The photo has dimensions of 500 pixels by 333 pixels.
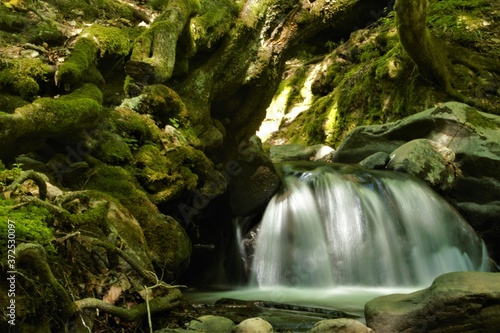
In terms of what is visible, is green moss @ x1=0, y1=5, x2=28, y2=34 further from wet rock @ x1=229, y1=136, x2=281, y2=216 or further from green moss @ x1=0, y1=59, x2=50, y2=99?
wet rock @ x1=229, y1=136, x2=281, y2=216

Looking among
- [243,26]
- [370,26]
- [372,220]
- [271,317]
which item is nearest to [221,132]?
[243,26]

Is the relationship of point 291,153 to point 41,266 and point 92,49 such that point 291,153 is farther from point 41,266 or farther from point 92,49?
point 41,266

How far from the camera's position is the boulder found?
3.54 m

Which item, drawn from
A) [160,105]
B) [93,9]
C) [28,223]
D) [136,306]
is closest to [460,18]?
[160,105]

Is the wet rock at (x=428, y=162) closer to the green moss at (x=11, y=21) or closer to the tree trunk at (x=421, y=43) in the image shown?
the tree trunk at (x=421, y=43)

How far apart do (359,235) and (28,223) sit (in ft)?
17.2

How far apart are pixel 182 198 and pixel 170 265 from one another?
1407 mm

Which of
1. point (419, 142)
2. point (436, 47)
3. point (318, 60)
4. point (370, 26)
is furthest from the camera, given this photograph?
point (318, 60)

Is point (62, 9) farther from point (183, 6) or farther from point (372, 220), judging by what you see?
point (372, 220)

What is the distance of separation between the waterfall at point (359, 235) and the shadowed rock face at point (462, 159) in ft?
1.53

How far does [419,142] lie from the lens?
28.8 feet

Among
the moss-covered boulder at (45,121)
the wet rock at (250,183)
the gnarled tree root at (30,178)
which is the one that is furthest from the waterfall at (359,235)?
the gnarled tree root at (30,178)

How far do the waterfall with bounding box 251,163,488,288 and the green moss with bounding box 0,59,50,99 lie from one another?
12.4 ft

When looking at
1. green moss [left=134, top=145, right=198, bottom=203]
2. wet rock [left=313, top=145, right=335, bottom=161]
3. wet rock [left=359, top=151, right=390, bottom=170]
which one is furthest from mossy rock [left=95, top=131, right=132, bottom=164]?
wet rock [left=313, top=145, right=335, bottom=161]
